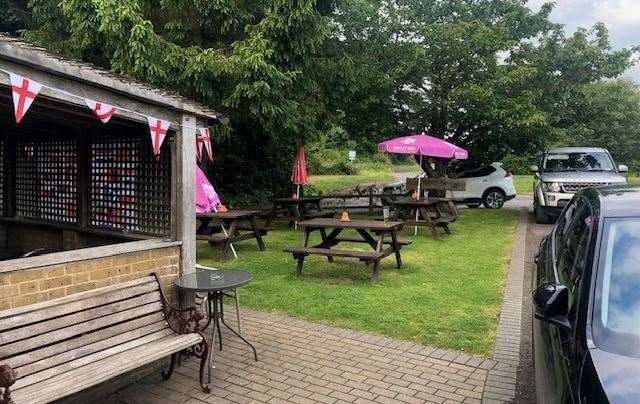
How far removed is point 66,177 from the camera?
6301 millimetres

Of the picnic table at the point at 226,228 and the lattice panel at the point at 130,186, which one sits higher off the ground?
the lattice panel at the point at 130,186

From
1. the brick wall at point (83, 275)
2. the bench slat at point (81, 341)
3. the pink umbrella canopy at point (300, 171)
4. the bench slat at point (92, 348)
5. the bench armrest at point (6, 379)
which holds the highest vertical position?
the pink umbrella canopy at point (300, 171)

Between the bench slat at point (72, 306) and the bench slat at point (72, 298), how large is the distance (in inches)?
0.4

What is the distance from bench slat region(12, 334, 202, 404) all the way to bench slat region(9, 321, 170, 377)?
125mm

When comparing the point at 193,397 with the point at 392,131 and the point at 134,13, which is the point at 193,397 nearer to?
the point at 134,13

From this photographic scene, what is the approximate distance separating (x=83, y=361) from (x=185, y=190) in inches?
67.9

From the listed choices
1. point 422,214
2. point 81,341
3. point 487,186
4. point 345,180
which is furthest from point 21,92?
point 345,180

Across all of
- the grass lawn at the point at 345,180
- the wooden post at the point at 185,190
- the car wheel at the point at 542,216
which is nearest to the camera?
the wooden post at the point at 185,190

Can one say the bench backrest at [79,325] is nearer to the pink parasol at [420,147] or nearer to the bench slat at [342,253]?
the bench slat at [342,253]

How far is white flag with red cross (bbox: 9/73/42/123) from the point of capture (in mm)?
3309

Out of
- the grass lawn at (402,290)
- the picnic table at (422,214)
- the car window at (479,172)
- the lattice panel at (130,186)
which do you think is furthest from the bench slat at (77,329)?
the car window at (479,172)

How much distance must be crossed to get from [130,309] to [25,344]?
82 centimetres

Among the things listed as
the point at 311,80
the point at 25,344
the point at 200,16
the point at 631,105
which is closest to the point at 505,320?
the point at 25,344

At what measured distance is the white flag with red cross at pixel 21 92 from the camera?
331cm
